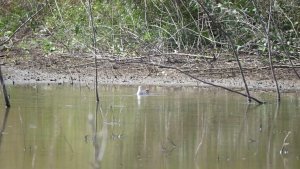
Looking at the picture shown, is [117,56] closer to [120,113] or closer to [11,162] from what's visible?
[120,113]

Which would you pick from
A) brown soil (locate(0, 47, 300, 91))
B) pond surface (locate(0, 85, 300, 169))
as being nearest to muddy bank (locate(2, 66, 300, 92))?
brown soil (locate(0, 47, 300, 91))

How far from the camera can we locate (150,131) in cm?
784

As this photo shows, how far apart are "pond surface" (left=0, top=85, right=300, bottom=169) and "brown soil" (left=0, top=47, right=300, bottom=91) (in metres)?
0.93

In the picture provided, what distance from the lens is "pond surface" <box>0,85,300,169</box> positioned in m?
6.51

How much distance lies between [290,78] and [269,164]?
5.74m

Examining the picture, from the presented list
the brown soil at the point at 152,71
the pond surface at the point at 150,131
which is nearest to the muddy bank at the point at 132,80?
the brown soil at the point at 152,71

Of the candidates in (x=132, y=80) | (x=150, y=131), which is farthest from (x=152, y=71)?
(x=150, y=131)

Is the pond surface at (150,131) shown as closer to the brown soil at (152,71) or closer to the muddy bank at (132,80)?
the muddy bank at (132,80)

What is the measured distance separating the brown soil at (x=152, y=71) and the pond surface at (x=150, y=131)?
3.05 feet

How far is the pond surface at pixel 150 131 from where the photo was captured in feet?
21.4

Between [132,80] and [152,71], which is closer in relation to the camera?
[132,80]

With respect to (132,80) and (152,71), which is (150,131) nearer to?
(132,80)

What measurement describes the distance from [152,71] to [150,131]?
4.88 meters

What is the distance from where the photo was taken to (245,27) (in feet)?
41.8
